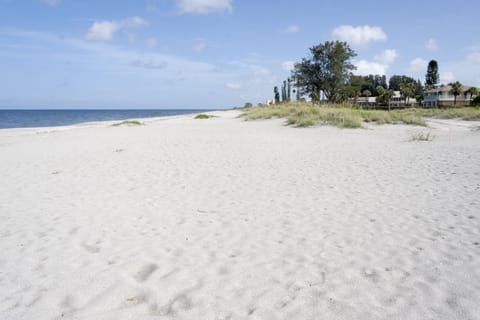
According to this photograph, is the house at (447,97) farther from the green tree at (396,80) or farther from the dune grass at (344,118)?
the dune grass at (344,118)

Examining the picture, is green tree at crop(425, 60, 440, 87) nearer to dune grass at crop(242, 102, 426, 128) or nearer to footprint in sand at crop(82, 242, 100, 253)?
dune grass at crop(242, 102, 426, 128)

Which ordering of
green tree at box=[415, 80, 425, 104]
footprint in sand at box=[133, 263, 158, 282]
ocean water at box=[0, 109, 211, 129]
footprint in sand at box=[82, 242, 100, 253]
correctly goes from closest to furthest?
footprint in sand at box=[133, 263, 158, 282]
footprint in sand at box=[82, 242, 100, 253]
ocean water at box=[0, 109, 211, 129]
green tree at box=[415, 80, 425, 104]

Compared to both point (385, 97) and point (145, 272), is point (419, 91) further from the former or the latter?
point (145, 272)

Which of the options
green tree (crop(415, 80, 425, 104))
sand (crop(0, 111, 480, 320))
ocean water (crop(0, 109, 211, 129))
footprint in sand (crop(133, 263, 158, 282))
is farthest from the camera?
green tree (crop(415, 80, 425, 104))

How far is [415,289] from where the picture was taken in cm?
259

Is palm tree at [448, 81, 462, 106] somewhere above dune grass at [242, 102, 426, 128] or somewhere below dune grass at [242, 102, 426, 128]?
above

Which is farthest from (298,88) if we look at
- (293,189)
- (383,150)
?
(293,189)

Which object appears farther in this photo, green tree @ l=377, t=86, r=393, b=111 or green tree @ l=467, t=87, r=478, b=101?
green tree @ l=377, t=86, r=393, b=111

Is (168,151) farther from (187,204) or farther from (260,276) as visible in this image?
(260,276)

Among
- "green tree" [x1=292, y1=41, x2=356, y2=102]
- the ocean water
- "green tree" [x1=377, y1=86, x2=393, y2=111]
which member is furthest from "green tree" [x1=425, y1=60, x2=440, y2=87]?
the ocean water

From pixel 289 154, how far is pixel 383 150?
A: 117 inches

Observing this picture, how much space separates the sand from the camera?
2.50m

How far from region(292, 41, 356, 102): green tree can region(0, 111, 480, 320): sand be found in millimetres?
36743

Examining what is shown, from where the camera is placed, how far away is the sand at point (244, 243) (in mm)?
2502
